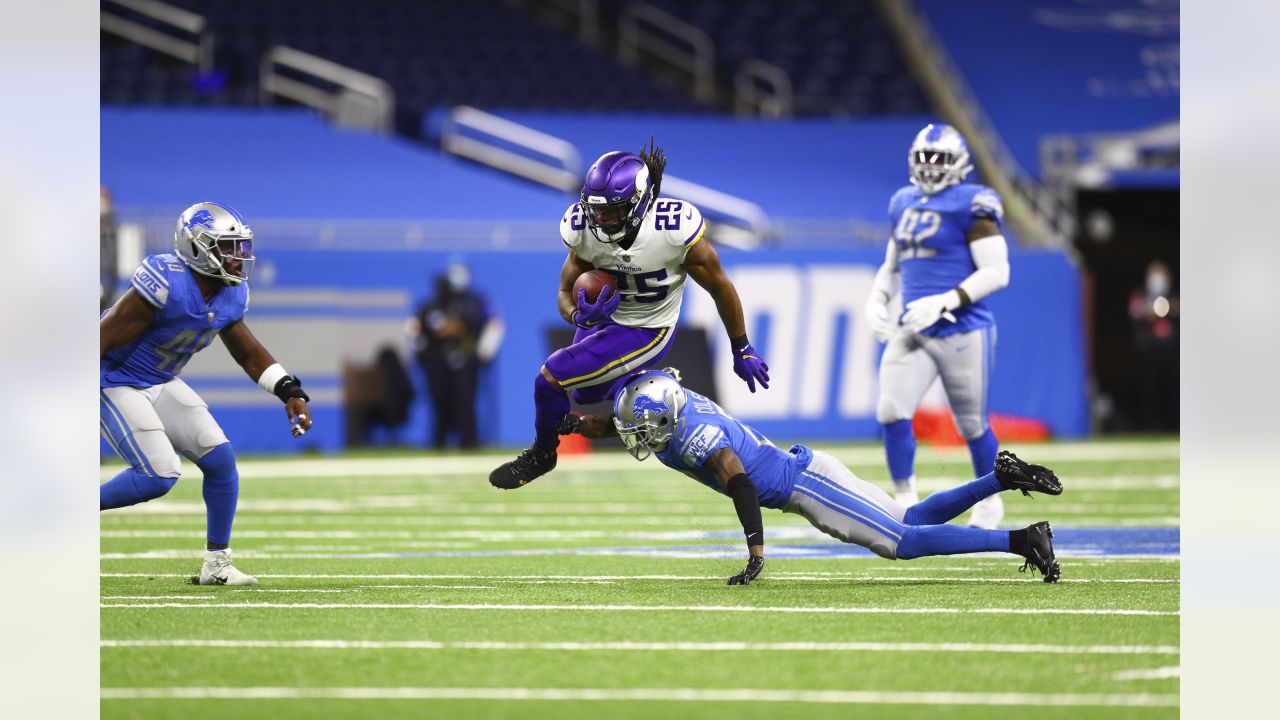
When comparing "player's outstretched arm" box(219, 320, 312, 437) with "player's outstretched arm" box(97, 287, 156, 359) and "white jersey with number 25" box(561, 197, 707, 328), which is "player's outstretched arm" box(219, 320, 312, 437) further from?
"white jersey with number 25" box(561, 197, 707, 328)

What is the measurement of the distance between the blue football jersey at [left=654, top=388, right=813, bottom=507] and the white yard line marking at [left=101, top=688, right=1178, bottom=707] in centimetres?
188

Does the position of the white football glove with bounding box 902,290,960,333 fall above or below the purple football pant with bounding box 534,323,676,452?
above

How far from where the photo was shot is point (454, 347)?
1426 centimetres

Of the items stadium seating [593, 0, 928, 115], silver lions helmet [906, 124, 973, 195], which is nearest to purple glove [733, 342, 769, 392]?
silver lions helmet [906, 124, 973, 195]

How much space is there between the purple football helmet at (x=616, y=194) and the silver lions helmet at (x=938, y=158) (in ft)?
6.42

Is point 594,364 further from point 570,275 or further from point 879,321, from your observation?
point 879,321

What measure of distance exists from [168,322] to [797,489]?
2353 millimetres

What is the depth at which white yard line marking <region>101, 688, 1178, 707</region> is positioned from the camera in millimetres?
3729

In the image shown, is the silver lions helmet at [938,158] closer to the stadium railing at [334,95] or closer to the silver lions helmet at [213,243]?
the silver lions helmet at [213,243]

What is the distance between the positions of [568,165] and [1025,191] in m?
5.32
